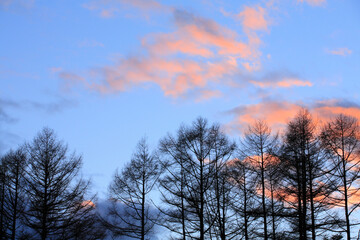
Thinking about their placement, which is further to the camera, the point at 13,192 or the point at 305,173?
the point at 13,192

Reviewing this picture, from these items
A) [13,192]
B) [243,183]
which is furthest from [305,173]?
[13,192]

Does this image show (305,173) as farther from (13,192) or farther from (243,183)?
(13,192)

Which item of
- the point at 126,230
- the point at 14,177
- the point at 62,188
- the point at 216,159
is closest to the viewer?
the point at 216,159

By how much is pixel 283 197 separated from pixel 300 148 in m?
3.12

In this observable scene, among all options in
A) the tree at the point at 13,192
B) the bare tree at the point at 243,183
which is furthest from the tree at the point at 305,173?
the tree at the point at 13,192

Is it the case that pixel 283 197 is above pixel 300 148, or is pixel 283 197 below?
below

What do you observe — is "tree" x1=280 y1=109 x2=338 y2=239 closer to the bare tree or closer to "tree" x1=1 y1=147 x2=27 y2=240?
the bare tree

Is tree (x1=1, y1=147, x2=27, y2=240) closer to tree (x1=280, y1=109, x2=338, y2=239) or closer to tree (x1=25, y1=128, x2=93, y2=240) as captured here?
tree (x1=25, y1=128, x2=93, y2=240)

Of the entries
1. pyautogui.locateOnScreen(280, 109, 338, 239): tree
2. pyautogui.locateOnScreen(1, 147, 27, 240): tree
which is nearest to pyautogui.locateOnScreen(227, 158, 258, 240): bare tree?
pyautogui.locateOnScreen(280, 109, 338, 239): tree

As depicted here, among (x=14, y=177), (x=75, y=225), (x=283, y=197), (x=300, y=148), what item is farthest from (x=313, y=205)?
(x=14, y=177)

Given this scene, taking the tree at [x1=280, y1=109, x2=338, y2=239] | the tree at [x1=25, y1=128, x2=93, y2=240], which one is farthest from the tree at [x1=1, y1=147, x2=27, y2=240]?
the tree at [x1=280, y1=109, x2=338, y2=239]

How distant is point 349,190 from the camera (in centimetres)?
1916

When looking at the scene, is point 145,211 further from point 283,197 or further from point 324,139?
point 324,139

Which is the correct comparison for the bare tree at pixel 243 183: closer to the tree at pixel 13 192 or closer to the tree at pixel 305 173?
the tree at pixel 305 173
